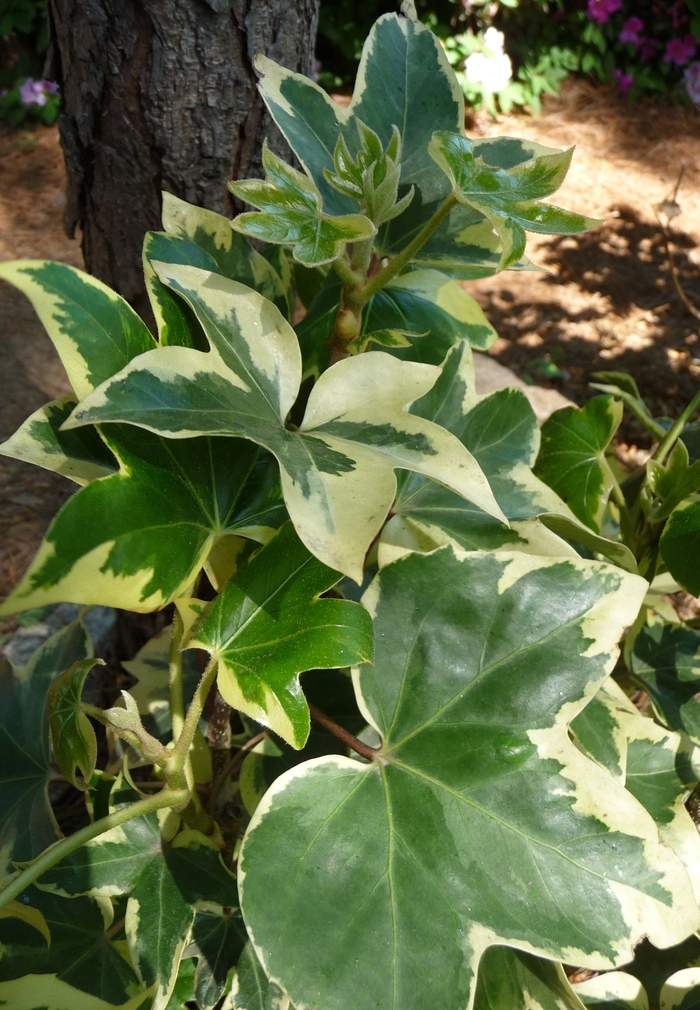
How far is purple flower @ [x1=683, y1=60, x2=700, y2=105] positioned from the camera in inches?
169

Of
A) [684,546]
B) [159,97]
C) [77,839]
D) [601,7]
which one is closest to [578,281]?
[601,7]

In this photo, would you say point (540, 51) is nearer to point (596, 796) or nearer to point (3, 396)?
point (3, 396)

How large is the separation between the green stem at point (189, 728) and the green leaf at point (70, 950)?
27 cm

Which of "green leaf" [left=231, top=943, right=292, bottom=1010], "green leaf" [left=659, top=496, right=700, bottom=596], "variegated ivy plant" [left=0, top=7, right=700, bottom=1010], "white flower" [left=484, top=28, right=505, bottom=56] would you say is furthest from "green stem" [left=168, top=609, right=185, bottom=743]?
"white flower" [left=484, top=28, right=505, bottom=56]

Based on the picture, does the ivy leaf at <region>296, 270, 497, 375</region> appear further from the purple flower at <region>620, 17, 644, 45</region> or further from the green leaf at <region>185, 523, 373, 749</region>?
the purple flower at <region>620, 17, 644, 45</region>

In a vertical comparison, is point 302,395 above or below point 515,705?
above

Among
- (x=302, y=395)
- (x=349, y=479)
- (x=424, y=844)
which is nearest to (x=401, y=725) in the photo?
(x=424, y=844)

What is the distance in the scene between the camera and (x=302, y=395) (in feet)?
2.54

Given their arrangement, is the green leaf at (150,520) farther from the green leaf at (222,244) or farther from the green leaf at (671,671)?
the green leaf at (671,671)

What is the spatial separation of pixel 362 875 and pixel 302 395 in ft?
1.49

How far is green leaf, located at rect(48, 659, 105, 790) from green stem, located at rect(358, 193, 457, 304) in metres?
0.38

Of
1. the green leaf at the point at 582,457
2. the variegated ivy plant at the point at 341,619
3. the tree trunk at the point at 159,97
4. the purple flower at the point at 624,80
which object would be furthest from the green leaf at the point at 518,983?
the purple flower at the point at 624,80

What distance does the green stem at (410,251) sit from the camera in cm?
55

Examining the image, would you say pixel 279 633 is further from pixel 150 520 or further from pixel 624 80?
pixel 624 80
